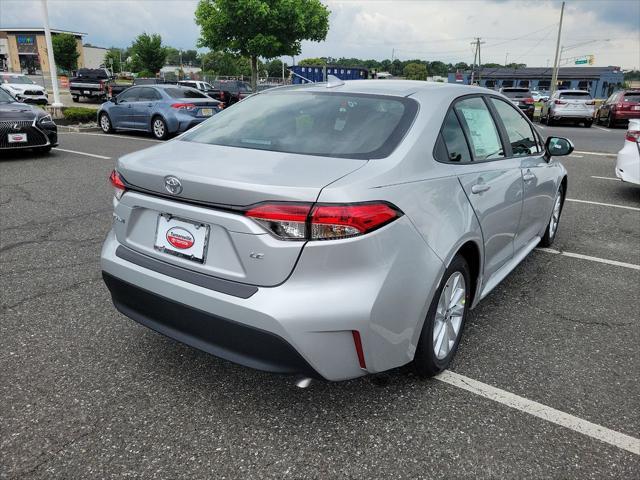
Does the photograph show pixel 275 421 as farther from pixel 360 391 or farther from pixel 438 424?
pixel 438 424

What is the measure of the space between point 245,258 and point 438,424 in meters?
1.24

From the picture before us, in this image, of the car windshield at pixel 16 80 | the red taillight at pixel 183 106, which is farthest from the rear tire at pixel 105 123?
the car windshield at pixel 16 80

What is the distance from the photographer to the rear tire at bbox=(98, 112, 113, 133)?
14.5 m

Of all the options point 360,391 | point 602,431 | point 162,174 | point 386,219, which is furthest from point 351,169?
point 602,431

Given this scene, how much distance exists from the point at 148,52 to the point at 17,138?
42.8m

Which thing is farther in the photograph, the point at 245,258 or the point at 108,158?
the point at 108,158

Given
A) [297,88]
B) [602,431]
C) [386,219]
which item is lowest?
[602,431]

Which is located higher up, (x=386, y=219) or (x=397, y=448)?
(x=386, y=219)

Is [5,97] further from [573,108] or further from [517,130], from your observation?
[573,108]

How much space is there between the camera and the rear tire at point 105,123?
1453cm

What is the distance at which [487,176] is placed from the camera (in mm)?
3088

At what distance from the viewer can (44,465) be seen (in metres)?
2.16

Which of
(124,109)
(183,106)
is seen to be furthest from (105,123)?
(183,106)

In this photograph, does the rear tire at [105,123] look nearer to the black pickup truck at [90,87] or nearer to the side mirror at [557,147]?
the side mirror at [557,147]
